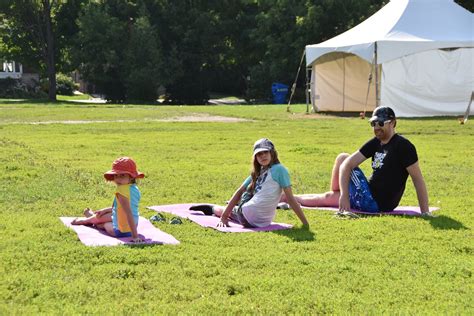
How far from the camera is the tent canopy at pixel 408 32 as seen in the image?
24.9 metres

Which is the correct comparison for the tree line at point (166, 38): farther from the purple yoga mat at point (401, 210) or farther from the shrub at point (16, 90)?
the purple yoga mat at point (401, 210)

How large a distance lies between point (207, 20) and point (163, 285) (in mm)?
42812

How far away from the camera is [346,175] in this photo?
788 cm

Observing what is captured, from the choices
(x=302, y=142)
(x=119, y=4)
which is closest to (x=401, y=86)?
(x=302, y=142)

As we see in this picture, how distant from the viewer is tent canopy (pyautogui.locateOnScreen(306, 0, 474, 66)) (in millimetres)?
24906

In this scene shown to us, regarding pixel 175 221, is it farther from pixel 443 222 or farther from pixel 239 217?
pixel 443 222

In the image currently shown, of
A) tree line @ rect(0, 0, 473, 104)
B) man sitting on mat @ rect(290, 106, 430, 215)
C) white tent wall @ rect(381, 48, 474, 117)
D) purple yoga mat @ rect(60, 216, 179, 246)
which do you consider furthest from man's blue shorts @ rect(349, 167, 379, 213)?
tree line @ rect(0, 0, 473, 104)

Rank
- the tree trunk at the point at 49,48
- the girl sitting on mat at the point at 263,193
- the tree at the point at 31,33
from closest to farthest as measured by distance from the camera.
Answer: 1. the girl sitting on mat at the point at 263,193
2. the tree trunk at the point at 49,48
3. the tree at the point at 31,33

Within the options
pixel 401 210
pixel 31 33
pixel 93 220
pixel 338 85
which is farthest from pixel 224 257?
pixel 31 33

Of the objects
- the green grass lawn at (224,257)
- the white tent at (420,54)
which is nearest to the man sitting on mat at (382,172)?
the green grass lawn at (224,257)

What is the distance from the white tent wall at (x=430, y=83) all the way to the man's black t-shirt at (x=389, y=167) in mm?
18186

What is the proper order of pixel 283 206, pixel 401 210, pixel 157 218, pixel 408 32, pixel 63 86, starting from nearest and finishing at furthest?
pixel 157 218 → pixel 401 210 → pixel 283 206 → pixel 408 32 → pixel 63 86

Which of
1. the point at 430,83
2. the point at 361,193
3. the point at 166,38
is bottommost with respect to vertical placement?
the point at 361,193

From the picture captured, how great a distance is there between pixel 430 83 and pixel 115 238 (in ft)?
69.6
